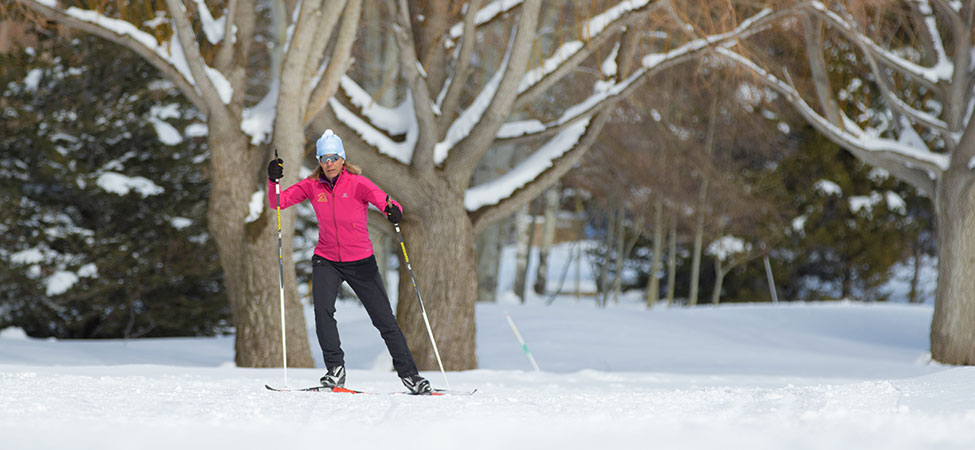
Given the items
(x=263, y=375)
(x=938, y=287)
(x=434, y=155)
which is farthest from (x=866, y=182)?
(x=263, y=375)

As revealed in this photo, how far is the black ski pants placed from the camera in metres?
6.09

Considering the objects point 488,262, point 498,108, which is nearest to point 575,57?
point 498,108

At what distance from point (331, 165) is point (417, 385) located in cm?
142

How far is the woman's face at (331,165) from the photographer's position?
5922mm

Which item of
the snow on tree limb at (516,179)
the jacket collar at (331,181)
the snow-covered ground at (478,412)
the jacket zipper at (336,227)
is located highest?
the snow on tree limb at (516,179)

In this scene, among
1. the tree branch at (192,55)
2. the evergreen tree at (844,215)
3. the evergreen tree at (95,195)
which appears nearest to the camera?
the tree branch at (192,55)

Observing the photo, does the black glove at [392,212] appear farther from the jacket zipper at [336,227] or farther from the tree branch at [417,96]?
the tree branch at [417,96]

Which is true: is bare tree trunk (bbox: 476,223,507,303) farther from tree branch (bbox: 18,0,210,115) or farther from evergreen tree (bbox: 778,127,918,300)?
tree branch (bbox: 18,0,210,115)

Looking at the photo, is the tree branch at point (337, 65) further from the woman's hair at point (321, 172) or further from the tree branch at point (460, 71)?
the woman's hair at point (321, 172)

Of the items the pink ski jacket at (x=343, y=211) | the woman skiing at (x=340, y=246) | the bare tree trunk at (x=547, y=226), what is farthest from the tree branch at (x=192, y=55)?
the bare tree trunk at (x=547, y=226)

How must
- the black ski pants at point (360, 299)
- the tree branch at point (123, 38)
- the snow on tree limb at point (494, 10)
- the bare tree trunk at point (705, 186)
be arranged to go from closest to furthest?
1. the black ski pants at point (360, 299)
2. the tree branch at point (123, 38)
3. the snow on tree limb at point (494, 10)
4. the bare tree trunk at point (705, 186)

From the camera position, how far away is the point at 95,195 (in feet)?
42.8

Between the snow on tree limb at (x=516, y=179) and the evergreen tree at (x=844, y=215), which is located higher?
the evergreen tree at (x=844, y=215)

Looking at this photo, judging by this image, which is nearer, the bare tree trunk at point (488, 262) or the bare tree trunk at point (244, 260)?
the bare tree trunk at point (244, 260)
